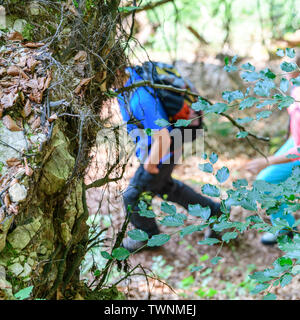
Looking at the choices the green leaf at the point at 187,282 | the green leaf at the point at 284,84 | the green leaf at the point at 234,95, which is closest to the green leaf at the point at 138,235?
the green leaf at the point at 234,95

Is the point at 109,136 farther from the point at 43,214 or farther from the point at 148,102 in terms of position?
the point at 148,102

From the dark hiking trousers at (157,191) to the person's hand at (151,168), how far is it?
1.6 inches

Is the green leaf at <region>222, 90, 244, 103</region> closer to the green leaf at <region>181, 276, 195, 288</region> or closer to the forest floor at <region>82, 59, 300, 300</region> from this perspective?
the forest floor at <region>82, 59, 300, 300</region>

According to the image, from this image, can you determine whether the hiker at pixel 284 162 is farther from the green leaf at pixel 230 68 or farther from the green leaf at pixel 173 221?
the green leaf at pixel 173 221

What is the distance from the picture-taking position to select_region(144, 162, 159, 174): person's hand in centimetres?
343

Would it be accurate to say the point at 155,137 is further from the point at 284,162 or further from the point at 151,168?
the point at 284,162

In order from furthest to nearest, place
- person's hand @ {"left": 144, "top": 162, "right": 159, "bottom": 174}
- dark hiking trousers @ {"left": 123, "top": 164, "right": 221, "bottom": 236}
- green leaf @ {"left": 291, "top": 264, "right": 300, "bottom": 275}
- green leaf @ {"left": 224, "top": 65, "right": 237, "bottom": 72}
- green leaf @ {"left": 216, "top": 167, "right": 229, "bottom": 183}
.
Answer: dark hiking trousers @ {"left": 123, "top": 164, "right": 221, "bottom": 236} → person's hand @ {"left": 144, "top": 162, "right": 159, "bottom": 174} → green leaf @ {"left": 224, "top": 65, "right": 237, "bottom": 72} → green leaf @ {"left": 216, "top": 167, "right": 229, "bottom": 183} → green leaf @ {"left": 291, "top": 264, "right": 300, "bottom": 275}

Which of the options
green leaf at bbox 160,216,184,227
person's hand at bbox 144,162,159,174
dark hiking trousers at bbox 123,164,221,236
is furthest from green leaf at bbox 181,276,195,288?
green leaf at bbox 160,216,184,227

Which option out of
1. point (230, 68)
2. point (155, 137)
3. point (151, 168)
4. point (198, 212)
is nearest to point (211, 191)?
point (198, 212)

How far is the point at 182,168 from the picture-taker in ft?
21.3

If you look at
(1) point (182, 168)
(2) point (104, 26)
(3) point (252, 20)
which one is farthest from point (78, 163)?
(3) point (252, 20)

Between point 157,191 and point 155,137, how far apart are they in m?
0.90

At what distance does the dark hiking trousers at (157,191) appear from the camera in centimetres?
355

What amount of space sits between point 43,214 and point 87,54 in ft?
2.55
